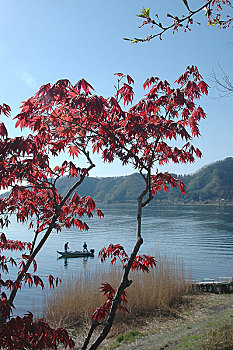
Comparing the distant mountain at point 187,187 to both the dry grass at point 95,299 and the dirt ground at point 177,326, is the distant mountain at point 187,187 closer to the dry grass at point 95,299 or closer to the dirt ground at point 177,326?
the dry grass at point 95,299

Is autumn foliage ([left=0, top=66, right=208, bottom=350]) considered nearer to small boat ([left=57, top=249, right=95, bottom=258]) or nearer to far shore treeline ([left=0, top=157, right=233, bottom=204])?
small boat ([left=57, top=249, right=95, bottom=258])

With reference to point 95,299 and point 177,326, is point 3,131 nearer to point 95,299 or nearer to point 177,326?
point 177,326

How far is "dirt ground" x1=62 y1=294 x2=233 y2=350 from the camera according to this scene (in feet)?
17.9

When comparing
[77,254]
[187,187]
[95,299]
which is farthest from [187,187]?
[95,299]

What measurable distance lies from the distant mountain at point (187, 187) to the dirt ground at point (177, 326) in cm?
11793

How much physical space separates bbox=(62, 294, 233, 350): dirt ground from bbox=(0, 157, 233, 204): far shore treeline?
385 feet

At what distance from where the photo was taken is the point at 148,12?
2.67 metres

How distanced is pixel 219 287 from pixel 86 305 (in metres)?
4.48

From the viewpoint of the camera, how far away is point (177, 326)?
691 cm

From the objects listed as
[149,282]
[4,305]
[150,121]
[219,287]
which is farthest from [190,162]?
[219,287]

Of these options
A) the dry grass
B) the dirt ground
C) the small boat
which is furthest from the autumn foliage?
the small boat

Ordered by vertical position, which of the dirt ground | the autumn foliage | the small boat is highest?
the autumn foliage

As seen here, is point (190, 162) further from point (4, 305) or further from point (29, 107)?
point (4, 305)

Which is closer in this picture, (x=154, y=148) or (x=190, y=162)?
(x=154, y=148)
